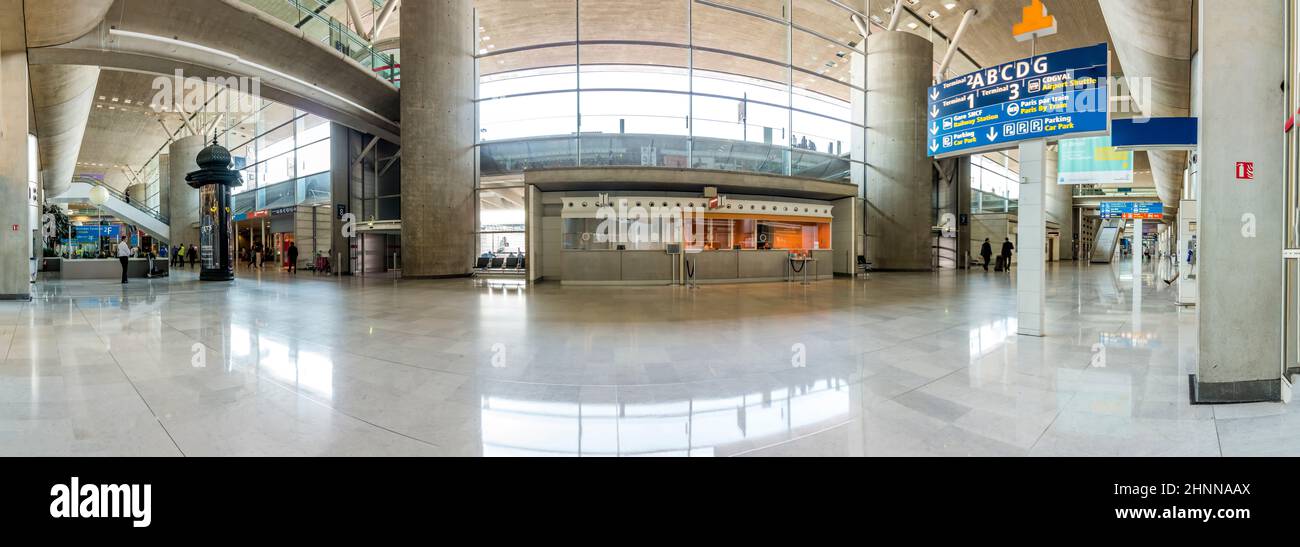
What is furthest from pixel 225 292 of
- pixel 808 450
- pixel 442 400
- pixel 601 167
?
pixel 808 450

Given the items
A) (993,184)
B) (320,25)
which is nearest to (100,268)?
(320,25)

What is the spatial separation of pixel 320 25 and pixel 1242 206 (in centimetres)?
2270

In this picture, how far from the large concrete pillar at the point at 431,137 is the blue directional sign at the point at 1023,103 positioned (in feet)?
53.2

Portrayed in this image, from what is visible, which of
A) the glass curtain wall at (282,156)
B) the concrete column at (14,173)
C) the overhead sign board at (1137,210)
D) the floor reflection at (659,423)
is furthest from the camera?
the glass curtain wall at (282,156)

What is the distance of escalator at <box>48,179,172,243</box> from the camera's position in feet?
97.7

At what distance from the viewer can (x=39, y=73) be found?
53.4ft

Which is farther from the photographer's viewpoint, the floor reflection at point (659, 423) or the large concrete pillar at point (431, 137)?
the large concrete pillar at point (431, 137)

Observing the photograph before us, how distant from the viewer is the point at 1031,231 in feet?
25.0

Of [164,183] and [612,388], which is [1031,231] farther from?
[164,183]

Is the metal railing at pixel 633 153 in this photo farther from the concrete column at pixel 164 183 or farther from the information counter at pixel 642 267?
the concrete column at pixel 164 183

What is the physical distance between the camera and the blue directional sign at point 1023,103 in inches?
265

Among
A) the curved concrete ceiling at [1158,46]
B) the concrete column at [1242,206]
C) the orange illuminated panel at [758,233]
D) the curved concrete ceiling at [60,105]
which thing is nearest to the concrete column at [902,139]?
the orange illuminated panel at [758,233]

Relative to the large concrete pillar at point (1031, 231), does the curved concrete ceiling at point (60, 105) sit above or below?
above
